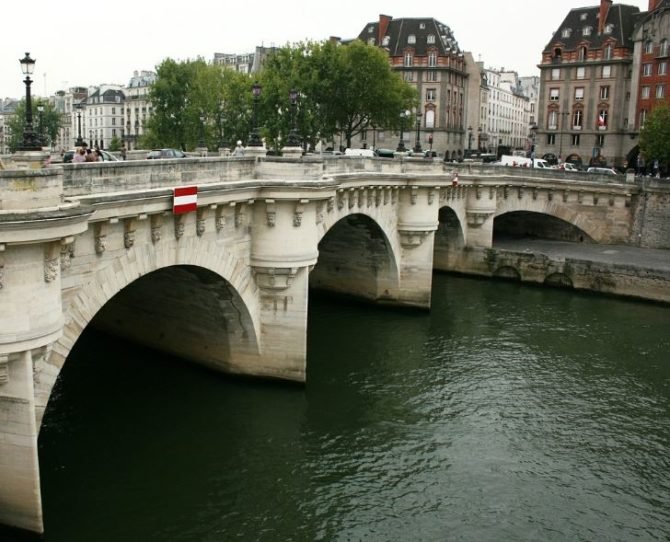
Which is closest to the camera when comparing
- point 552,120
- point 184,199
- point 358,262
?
point 184,199

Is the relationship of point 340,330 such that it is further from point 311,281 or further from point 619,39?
point 619,39

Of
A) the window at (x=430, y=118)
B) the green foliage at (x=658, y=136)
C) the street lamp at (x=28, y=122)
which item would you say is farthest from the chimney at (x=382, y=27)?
the street lamp at (x=28, y=122)

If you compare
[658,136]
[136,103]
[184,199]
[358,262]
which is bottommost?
[358,262]

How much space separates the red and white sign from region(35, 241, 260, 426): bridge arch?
4.16ft

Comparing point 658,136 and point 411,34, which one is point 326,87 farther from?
point 411,34

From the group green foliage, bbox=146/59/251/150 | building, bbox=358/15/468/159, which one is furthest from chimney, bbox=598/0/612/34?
green foliage, bbox=146/59/251/150

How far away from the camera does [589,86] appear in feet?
267

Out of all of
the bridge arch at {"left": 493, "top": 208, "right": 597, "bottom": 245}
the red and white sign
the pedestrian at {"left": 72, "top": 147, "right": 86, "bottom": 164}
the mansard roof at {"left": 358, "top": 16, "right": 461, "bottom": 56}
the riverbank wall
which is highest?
the mansard roof at {"left": 358, "top": 16, "right": 461, "bottom": 56}

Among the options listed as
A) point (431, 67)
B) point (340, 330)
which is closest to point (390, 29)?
point (431, 67)

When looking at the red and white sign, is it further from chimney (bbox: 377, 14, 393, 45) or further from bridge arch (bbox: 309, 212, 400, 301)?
chimney (bbox: 377, 14, 393, 45)

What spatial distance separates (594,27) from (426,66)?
20003 mm

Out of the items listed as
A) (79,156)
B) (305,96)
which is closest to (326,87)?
(305,96)

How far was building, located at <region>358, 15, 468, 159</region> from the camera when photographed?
9356 cm

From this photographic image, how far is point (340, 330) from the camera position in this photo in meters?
34.8
